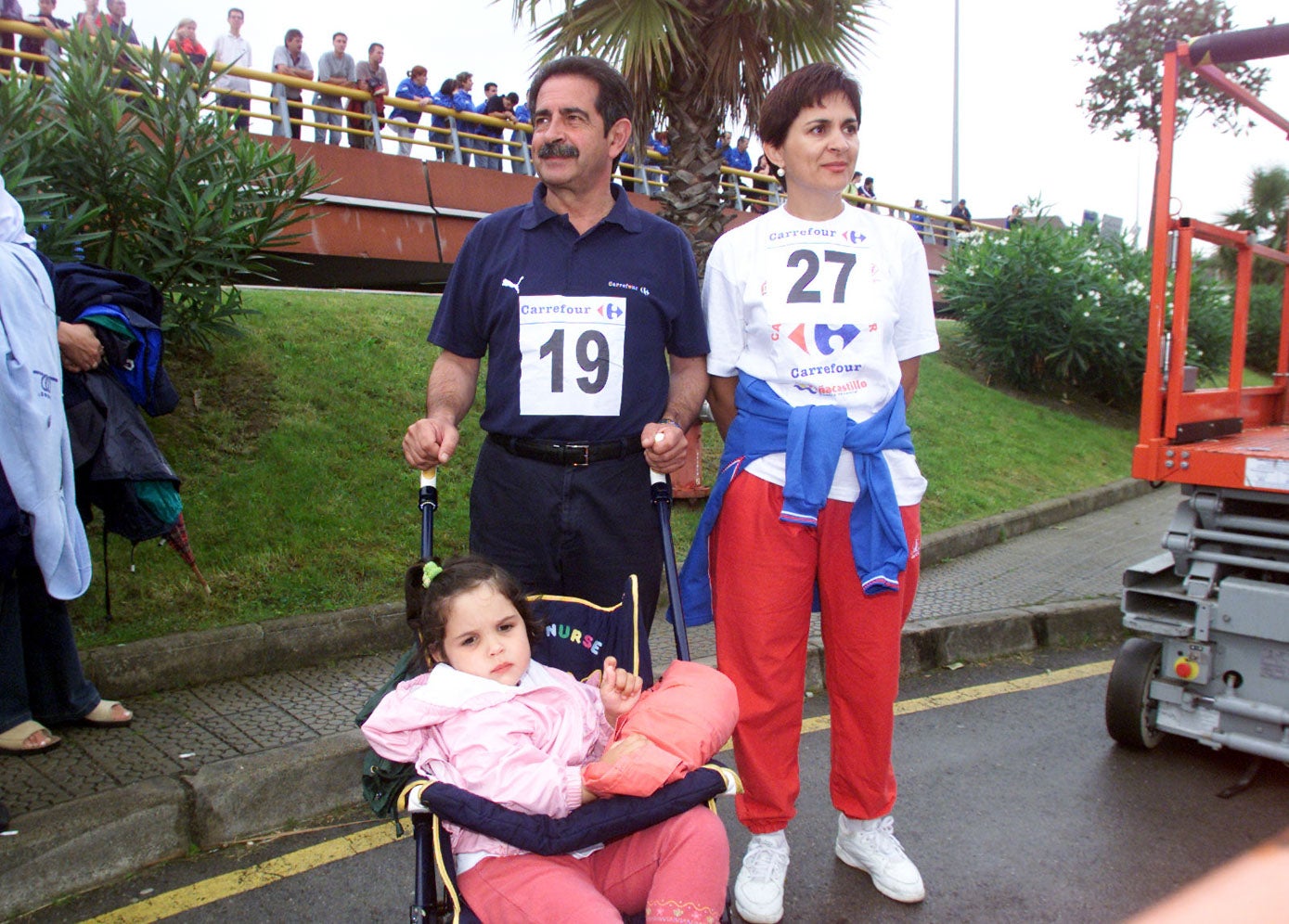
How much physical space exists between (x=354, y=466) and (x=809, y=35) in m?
5.29

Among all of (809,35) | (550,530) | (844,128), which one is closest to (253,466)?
(550,530)

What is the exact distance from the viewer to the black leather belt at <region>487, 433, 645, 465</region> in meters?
2.76

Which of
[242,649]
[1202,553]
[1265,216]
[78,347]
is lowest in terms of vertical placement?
[242,649]

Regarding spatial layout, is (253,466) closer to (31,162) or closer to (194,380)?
(194,380)

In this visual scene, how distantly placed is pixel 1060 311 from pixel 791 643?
40.1 ft

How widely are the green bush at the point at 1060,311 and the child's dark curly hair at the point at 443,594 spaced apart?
1285 centimetres

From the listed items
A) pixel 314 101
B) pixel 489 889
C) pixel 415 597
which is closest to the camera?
pixel 489 889

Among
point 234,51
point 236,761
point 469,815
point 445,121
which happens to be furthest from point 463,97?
point 469,815

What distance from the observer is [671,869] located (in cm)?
210

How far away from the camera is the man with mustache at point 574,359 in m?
2.76

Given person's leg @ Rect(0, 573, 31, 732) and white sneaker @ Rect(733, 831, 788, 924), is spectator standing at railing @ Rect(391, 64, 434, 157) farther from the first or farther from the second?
white sneaker @ Rect(733, 831, 788, 924)

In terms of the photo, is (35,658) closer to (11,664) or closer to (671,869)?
(11,664)

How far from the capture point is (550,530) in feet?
9.00

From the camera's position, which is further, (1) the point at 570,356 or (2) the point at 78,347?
(2) the point at 78,347
